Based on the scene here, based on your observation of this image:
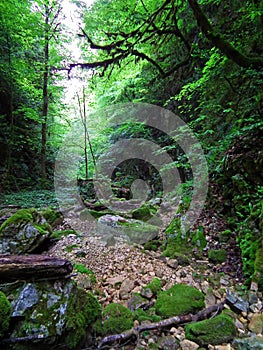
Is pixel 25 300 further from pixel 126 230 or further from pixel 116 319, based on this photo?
pixel 126 230

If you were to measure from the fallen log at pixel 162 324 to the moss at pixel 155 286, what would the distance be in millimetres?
577

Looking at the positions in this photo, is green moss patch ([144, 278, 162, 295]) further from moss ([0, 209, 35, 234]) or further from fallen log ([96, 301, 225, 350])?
moss ([0, 209, 35, 234])

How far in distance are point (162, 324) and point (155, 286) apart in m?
0.69

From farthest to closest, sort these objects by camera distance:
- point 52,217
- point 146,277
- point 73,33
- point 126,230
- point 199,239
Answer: point 73,33
point 52,217
point 126,230
point 199,239
point 146,277

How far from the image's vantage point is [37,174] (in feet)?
37.2

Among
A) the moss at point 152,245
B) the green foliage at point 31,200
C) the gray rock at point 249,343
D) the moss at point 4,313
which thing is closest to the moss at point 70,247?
the moss at point 152,245

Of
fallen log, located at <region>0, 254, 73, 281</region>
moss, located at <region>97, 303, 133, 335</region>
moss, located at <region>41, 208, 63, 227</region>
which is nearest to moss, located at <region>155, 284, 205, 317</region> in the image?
moss, located at <region>97, 303, 133, 335</region>

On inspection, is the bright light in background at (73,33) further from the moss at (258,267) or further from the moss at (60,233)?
the moss at (258,267)

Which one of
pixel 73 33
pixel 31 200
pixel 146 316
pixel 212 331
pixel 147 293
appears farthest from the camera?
pixel 73 33

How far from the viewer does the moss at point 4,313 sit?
172 cm

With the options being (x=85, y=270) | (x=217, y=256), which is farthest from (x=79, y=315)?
(x=217, y=256)

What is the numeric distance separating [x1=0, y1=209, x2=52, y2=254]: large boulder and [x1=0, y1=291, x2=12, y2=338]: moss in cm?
224

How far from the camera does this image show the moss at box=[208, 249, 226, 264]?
332 cm

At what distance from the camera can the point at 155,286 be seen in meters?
2.91
